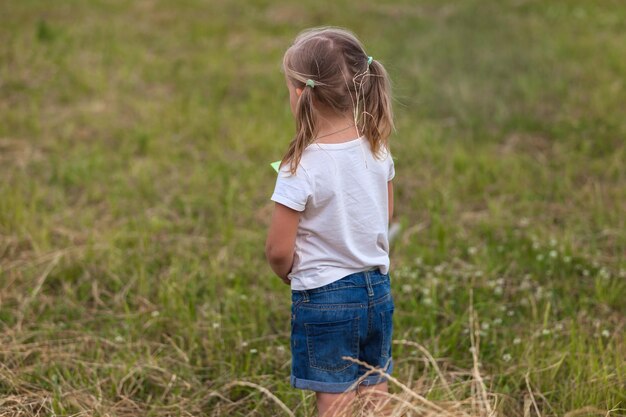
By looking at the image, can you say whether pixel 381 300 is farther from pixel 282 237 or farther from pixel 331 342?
pixel 282 237

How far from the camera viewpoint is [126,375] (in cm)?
319

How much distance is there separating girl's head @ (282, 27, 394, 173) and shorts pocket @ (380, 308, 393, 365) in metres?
0.58

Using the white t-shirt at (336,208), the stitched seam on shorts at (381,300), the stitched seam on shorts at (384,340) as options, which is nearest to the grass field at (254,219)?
the stitched seam on shorts at (384,340)

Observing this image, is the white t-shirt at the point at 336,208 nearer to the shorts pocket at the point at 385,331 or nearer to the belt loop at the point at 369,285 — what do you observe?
the belt loop at the point at 369,285

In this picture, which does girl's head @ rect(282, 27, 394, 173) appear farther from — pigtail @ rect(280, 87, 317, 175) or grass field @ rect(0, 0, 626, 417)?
grass field @ rect(0, 0, 626, 417)

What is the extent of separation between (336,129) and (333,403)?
0.85m

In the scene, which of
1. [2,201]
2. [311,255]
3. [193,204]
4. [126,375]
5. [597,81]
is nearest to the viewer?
[311,255]

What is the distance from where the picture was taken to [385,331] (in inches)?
103

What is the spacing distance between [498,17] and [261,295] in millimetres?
6486

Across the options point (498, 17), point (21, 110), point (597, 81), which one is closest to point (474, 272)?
point (597, 81)

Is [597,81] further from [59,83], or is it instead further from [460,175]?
[59,83]

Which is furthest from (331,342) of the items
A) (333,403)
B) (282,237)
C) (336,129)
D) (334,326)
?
(336,129)

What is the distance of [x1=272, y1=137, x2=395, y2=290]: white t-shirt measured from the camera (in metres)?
2.38

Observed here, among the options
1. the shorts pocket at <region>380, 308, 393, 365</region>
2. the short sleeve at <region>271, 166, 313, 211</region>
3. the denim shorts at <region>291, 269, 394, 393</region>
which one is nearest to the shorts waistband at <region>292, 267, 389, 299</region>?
the denim shorts at <region>291, 269, 394, 393</region>
